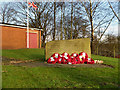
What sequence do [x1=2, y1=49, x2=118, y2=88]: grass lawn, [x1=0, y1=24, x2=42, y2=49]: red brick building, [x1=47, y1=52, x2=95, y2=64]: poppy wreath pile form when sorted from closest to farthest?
[x1=2, y1=49, x2=118, y2=88]: grass lawn, [x1=47, y1=52, x2=95, y2=64]: poppy wreath pile, [x1=0, y1=24, x2=42, y2=49]: red brick building

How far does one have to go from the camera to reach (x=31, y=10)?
2483 cm

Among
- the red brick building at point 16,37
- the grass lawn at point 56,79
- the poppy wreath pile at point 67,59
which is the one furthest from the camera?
the red brick building at point 16,37

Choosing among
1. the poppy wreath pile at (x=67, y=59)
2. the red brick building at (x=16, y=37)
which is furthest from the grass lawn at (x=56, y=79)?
the red brick building at (x=16, y=37)

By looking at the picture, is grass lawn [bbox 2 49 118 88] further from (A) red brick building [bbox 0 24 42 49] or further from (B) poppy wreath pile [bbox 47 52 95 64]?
(A) red brick building [bbox 0 24 42 49]

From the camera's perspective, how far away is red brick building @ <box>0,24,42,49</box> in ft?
52.5

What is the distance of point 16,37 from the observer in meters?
17.0

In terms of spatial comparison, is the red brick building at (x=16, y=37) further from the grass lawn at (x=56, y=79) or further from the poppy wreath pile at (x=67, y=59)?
the grass lawn at (x=56, y=79)

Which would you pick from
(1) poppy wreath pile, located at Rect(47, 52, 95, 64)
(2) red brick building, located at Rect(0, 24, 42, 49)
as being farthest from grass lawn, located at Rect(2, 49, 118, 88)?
(2) red brick building, located at Rect(0, 24, 42, 49)

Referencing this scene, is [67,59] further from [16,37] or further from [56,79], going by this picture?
[16,37]

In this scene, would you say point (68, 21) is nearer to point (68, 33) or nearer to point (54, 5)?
point (68, 33)

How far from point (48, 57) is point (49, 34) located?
19.6m

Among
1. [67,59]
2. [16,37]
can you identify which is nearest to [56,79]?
[67,59]

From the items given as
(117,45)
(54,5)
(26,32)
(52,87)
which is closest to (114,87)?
(52,87)

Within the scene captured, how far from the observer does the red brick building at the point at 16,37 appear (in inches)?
630
